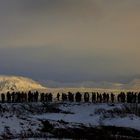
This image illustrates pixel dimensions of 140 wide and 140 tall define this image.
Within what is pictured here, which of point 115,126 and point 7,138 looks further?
point 115,126

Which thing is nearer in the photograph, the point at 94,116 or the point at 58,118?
the point at 58,118

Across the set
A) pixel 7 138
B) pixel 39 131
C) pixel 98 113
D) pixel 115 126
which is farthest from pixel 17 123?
pixel 98 113

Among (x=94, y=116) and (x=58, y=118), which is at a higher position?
(x=94, y=116)

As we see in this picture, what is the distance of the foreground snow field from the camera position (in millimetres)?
105188

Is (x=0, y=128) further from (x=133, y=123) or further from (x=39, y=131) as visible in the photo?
(x=133, y=123)

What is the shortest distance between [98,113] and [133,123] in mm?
31649

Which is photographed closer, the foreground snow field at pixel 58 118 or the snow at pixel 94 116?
the foreground snow field at pixel 58 118

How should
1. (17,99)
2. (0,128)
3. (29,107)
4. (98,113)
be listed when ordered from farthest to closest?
(17,99) < (29,107) < (98,113) < (0,128)

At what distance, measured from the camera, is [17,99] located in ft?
655

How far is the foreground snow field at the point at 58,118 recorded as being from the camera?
345 feet

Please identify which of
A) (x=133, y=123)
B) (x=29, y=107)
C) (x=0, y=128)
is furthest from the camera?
(x=29, y=107)

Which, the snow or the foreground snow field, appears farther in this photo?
the snow

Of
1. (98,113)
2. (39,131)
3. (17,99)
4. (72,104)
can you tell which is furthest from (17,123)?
(17,99)

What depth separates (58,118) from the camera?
145500 mm
